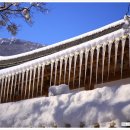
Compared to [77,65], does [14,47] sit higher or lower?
higher

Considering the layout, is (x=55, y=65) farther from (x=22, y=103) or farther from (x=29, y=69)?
(x=22, y=103)

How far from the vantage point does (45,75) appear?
11125mm

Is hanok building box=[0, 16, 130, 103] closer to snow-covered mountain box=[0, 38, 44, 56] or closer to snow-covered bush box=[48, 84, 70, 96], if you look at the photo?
snow-covered bush box=[48, 84, 70, 96]

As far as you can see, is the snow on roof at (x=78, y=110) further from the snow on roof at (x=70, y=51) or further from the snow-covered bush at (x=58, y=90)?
the snow on roof at (x=70, y=51)

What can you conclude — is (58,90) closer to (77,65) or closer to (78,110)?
(78,110)

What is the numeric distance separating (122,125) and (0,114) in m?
3.43

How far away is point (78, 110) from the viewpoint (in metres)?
5.04

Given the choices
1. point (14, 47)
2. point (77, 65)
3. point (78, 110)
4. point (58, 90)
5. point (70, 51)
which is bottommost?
point (78, 110)

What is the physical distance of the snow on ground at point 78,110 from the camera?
178 inches

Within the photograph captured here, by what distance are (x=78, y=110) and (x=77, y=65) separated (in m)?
5.10

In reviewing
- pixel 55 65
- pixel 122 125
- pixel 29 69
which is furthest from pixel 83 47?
pixel 122 125

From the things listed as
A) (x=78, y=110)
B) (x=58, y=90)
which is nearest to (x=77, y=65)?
(x=58, y=90)

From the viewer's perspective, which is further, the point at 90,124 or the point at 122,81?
the point at 122,81

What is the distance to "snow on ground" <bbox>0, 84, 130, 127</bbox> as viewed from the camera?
178 inches
